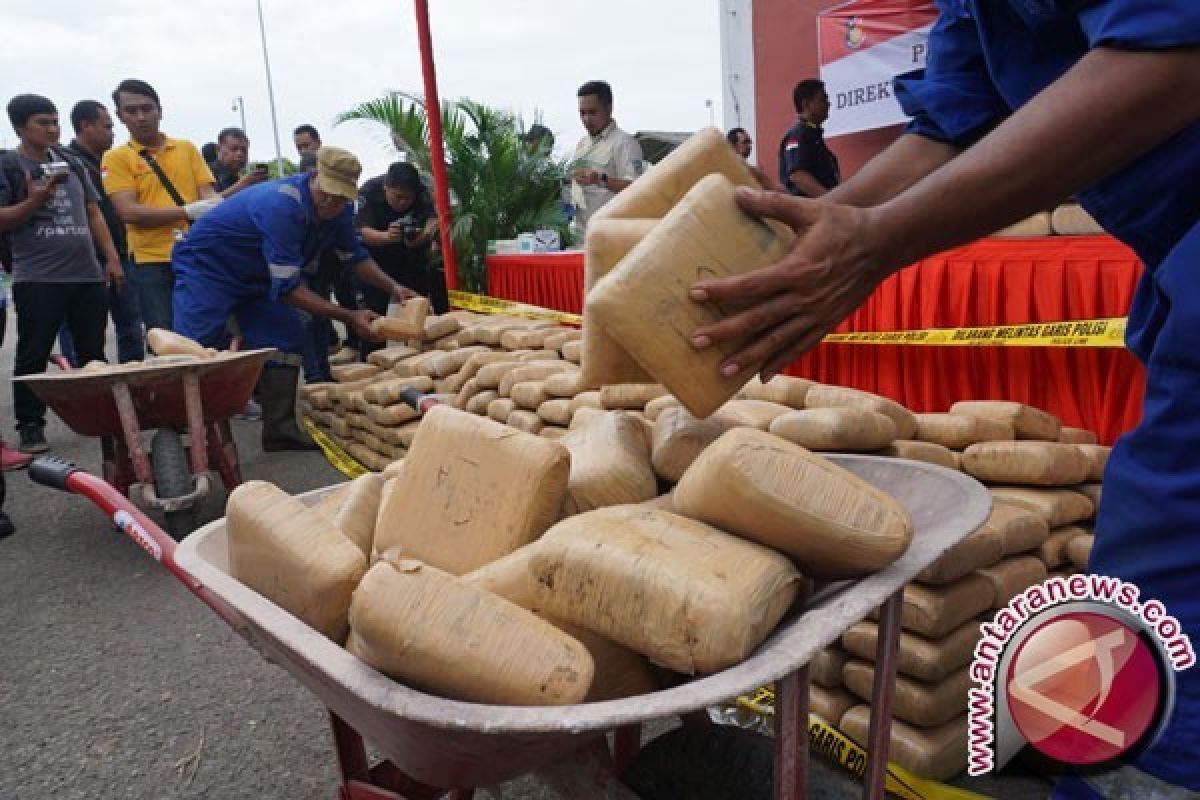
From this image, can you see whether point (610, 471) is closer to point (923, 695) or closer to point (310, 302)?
point (923, 695)

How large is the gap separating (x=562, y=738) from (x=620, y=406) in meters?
2.28

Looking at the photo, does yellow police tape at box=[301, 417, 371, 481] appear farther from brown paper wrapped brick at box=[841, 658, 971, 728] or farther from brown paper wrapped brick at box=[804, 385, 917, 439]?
brown paper wrapped brick at box=[841, 658, 971, 728]

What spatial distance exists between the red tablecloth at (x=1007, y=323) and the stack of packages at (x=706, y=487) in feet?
1.28

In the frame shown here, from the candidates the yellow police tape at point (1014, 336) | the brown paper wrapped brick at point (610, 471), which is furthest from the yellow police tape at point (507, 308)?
the brown paper wrapped brick at point (610, 471)

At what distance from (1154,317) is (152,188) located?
619 cm

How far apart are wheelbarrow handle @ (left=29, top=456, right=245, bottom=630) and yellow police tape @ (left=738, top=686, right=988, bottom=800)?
1177 mm

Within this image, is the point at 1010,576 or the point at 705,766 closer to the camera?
the point at 705,766

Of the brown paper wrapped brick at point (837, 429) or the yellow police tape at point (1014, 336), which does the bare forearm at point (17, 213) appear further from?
the brown paper wrapped brick at point (837, 429)

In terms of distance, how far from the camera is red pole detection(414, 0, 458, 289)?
6785mm

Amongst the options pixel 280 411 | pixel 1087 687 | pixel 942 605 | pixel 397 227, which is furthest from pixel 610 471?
pixel 397 227

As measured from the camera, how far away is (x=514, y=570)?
1.29m

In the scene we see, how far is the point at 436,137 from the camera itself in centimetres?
708

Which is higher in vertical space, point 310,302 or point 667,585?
point 310,302

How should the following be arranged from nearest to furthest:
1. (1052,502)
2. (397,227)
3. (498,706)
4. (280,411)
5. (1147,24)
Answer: (1147,24) < (498,706) < (1052,502) < (280,411) < (397,227)
